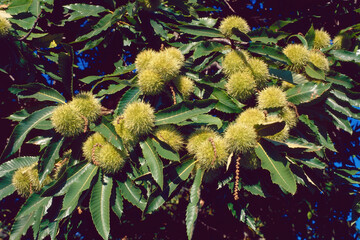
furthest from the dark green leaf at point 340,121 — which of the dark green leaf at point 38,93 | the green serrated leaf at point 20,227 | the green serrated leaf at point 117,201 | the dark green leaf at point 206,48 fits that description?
the green serrated leaf at point 20,227

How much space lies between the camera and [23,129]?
4.38 ft

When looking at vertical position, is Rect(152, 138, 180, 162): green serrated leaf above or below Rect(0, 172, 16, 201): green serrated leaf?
above

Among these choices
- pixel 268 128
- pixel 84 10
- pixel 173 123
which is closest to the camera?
pixel 268 128

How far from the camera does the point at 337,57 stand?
1.68 m

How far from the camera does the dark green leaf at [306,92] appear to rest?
1394 millimetres

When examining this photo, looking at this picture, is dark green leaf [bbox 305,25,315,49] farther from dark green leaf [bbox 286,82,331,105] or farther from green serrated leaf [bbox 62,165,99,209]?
green serrated leaf [bbox 62,165,99,209]

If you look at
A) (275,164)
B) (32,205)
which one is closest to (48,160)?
(32,205)

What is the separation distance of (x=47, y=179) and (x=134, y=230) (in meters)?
1.15

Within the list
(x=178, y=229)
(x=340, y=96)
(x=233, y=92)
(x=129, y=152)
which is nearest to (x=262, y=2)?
(x=340, y=96)

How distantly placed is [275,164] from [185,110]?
492 mm

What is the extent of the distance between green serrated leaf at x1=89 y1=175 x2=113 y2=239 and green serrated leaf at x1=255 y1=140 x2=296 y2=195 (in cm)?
76

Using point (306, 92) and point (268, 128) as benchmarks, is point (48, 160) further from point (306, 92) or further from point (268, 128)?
point (306, 92)

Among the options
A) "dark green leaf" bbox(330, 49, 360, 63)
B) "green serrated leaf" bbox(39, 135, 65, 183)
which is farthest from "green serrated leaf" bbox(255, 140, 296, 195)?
"green serrated leaf" bbox(39, 135, 65, 183)

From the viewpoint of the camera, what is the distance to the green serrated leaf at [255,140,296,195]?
1.22 meters
